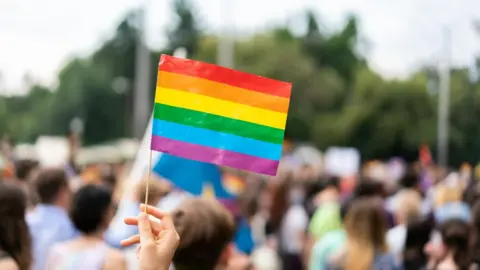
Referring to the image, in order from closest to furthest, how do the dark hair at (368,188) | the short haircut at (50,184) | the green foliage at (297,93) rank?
1. the short haircut at (50,184)
2. the dark hair at (368,188)
3. the green foliage at (297,93)

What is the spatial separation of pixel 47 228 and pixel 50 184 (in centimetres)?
36

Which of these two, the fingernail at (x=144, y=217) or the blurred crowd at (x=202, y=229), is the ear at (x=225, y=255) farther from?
the fingernail at (x=144, y=217)

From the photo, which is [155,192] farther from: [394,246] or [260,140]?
[260,140]

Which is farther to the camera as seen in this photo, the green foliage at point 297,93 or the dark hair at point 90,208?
the green foliage at point 297,93

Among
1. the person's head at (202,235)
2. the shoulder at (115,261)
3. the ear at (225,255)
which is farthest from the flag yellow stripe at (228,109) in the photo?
the shoulder at (115,261)

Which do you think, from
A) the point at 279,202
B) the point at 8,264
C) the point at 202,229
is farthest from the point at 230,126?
the point at 279,202

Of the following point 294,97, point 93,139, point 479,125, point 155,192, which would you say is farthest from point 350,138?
point 155,192

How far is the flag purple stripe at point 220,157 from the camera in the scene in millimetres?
3527

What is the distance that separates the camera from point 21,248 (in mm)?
4148

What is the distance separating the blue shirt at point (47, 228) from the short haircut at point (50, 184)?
0.22 ft

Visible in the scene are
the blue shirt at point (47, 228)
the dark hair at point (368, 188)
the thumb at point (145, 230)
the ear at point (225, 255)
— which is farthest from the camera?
the dark hair at point (368, 188)

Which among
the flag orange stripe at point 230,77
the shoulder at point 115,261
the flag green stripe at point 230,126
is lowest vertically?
the shoulder at point 115,261

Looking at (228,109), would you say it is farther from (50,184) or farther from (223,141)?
(50,184)

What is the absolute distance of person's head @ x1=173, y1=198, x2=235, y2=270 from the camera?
11.8 ft
